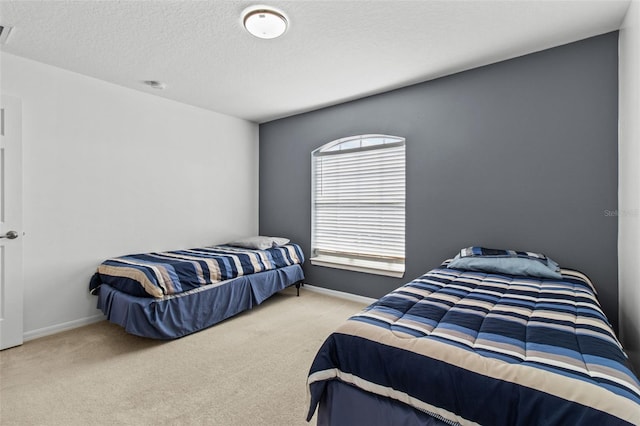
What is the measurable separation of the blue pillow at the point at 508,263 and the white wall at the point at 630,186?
409mm

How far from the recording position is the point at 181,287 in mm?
2883

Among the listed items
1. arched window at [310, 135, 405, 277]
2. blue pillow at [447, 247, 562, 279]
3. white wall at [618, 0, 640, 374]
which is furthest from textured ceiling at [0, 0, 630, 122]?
blue pillow at [447, 247, 562, 279]

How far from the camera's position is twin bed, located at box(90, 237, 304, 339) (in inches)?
106

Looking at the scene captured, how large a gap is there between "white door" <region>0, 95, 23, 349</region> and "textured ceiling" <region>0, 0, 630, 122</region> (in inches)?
25.2

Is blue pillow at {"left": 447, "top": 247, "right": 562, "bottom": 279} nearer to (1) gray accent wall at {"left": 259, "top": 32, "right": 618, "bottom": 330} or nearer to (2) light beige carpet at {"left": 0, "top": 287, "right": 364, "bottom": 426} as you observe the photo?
(1) gray accent wall at {"left": 259, "top": 32, "right": 618, "bottom": 330}

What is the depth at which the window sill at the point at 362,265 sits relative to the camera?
12.0ft

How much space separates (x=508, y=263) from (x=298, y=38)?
8.05ft

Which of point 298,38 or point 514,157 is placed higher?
point 298,38

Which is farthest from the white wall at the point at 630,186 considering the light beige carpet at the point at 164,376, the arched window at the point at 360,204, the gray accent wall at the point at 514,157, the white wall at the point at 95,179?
the white wall at the point at 95,179

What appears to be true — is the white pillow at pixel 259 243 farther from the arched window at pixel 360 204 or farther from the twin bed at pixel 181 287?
the arched window at pixel 360 204

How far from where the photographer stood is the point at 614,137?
2439 mm

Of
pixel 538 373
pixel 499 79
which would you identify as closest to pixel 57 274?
pixel 538 373

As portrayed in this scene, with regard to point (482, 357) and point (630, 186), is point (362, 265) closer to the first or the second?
point (630, 186)

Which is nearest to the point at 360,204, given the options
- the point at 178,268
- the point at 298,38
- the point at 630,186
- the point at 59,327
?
the point at 298,38
